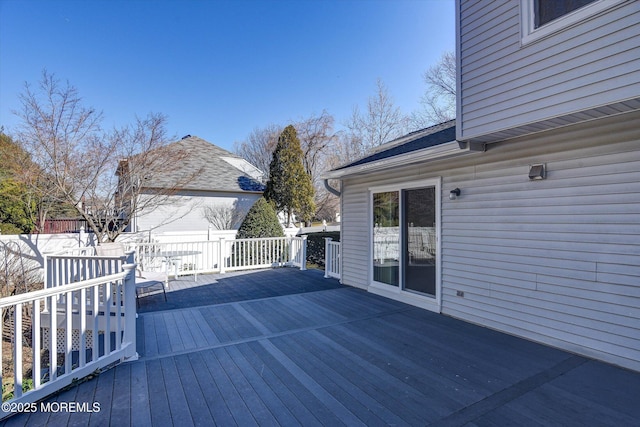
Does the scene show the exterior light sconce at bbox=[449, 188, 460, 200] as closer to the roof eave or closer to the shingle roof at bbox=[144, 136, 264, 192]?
the roof eave

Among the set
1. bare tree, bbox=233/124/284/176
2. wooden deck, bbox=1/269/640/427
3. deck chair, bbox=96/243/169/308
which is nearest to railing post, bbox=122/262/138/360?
wooden deck, bbox=1/269/640/427

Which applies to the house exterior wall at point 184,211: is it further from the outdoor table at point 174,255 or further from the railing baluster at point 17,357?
the railing baluster at point 17,357

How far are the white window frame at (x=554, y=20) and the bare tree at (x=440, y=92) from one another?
1276 cm

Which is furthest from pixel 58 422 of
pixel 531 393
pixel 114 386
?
pixel 531 393

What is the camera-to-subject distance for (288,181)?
531 inches

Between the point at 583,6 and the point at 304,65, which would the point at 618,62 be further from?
the point at 304,65

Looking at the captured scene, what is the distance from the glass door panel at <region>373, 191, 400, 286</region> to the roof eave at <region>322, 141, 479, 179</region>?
1.94ft

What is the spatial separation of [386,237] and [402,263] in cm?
59

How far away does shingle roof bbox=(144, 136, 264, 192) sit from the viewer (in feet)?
39.3

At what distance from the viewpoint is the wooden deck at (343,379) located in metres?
2.19

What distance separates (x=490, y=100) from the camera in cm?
346

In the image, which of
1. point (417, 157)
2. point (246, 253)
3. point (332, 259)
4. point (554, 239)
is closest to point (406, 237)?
point (417, 157)

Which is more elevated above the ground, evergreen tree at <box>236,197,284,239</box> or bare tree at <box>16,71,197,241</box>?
bare tree at <box>16,71,197,241</box>

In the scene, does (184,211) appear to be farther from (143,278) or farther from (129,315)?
(129,315)
